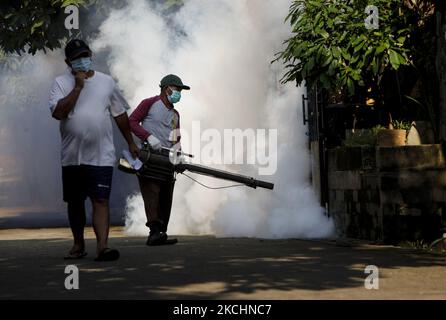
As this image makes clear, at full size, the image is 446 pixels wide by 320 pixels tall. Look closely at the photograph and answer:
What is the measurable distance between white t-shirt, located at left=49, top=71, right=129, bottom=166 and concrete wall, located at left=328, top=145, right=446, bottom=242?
358 cm

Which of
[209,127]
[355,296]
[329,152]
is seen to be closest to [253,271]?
[355,296]

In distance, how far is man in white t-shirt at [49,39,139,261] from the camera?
9.09 m

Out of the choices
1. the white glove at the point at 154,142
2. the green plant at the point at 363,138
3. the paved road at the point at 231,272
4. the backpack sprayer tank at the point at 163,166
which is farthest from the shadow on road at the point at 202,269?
the green plant at the point at 363,138

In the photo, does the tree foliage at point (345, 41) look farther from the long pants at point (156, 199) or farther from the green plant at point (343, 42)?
the long pants at point (156, 199)

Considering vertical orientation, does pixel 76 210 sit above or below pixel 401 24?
below

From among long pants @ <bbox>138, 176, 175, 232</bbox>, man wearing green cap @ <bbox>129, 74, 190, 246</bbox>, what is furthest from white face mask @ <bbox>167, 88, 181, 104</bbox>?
long pants @ <bbox>138, 176, 175, 232</bbox>

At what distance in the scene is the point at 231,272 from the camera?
317 inches

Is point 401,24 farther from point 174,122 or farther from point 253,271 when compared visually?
point 253,271

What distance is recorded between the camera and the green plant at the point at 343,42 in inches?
467

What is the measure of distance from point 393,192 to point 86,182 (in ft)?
12.5

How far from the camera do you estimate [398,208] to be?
37.3 feet

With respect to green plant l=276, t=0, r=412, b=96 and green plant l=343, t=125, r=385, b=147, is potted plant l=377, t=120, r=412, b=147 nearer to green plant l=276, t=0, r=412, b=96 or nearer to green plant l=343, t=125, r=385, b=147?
green plant l=343, t=125, r=385, b=147
